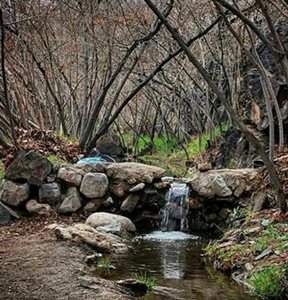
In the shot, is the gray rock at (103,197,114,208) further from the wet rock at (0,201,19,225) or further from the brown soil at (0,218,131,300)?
the brown soil at (0,218,131,300)

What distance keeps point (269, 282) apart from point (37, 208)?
603 centimetres

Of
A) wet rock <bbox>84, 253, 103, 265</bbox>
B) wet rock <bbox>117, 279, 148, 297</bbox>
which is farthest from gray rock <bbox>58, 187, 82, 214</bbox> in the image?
wet rock <bbox>117, 279, 148, 297</bbox>

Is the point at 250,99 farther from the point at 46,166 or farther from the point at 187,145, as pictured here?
the point at 187,145

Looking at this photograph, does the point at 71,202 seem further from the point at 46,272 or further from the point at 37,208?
the point at 46,272

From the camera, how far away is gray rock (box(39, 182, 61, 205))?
11.4 metres

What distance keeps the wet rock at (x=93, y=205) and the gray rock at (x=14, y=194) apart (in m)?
1.21

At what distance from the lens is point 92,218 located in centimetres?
1033

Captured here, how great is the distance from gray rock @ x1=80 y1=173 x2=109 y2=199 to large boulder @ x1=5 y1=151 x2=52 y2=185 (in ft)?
2.49

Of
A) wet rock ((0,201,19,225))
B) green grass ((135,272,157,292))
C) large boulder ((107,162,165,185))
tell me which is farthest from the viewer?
large boulder ((107,162,165,185))

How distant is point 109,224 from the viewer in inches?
403

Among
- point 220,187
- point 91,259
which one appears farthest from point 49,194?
point 91,259

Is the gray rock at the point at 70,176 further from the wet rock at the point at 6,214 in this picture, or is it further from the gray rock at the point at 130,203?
the wet rock at the point at 6,214

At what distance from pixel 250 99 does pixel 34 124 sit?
6096 millimetres

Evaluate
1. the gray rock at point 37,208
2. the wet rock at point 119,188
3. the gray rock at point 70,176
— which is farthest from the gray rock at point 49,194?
the wet rock at point 119,188
